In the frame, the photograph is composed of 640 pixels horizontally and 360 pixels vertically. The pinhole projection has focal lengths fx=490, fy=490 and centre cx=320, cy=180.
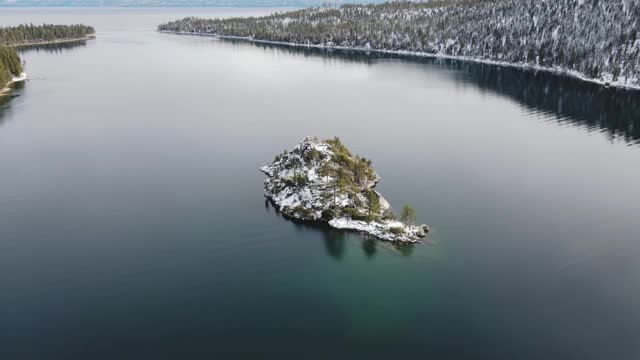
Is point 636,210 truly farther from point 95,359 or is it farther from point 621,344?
point 95,359

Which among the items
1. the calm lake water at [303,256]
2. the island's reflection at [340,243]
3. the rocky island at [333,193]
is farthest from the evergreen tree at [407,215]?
the island's reflection at [340,243]

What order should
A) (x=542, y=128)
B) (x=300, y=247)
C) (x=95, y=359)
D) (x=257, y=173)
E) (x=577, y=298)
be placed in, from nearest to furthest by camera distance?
(x=95, y=359)
(x=577, y=298)
(x=300, y=247)
(x=257, y=173)
(x=542, y=128)

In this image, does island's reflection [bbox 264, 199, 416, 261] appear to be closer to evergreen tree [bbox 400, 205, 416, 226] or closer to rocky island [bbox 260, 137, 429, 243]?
rocky island [bbox 260, 137, 429, 243]

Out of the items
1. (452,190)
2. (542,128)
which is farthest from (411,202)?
(542,128)

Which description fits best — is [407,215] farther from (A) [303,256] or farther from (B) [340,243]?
(A) [303,256]

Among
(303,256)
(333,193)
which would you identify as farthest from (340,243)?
(333,193)
